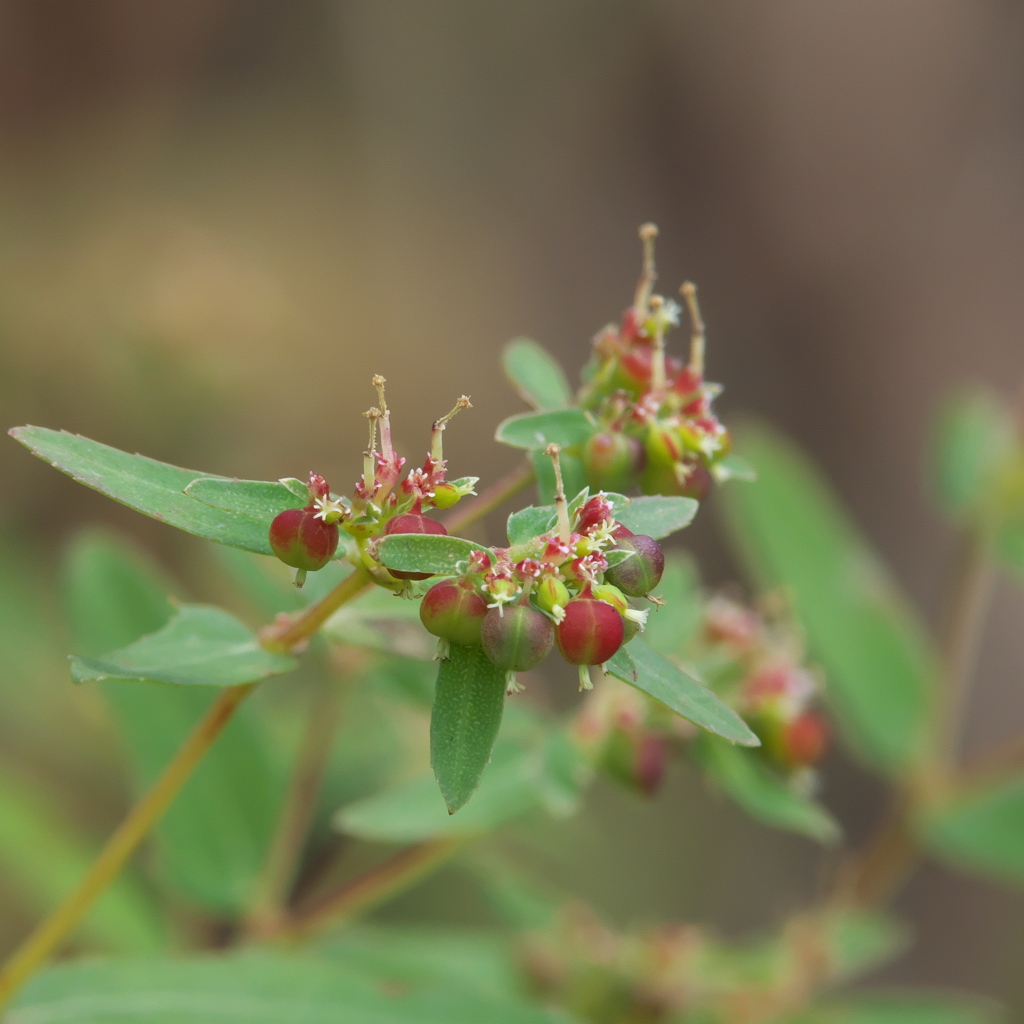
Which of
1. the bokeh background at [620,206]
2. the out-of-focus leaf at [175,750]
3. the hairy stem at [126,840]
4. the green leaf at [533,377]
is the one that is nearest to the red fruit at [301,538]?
the hairy stem at [126,840]

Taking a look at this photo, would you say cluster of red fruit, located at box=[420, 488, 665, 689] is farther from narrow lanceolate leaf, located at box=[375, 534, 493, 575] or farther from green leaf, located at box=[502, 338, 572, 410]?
green leaf, located at box=[502, 338, 572, 410]

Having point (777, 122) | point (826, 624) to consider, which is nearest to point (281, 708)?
point (826, 624)

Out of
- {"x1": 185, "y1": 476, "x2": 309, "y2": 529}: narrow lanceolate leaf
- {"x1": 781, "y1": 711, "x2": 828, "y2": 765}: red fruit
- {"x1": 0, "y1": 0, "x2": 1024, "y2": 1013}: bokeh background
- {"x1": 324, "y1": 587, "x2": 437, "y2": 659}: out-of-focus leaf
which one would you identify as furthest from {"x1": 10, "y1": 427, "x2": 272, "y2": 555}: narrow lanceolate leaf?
{"x1": 0, "y1": 0, "x2": 1024, "y2": 1013}: bokeh background

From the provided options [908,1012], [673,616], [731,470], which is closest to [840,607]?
[908,1012]

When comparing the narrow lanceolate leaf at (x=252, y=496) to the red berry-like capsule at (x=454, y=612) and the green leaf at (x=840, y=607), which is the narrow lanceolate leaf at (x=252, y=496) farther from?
the green leaf at (x=840, y=607)

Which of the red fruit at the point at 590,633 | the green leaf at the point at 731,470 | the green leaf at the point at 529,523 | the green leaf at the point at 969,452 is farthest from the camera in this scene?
the green leaf at the point at 969,452

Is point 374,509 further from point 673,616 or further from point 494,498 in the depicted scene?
point 673,616

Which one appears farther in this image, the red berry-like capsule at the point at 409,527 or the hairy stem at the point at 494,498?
the hairy stem at the point at 494,498
